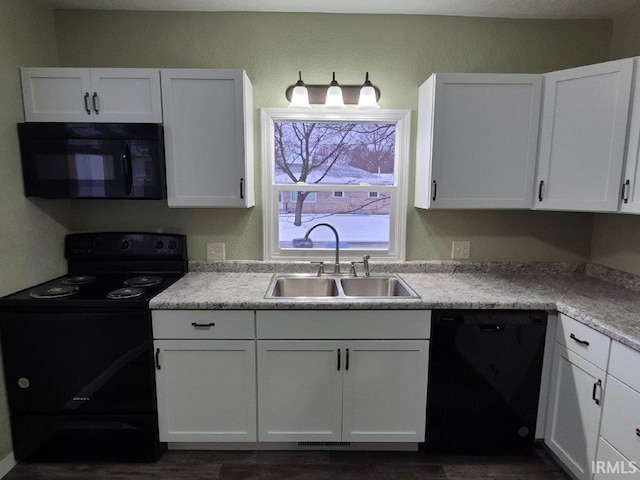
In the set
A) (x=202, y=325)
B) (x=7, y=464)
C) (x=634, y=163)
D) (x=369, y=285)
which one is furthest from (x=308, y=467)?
(x=634, y=163)

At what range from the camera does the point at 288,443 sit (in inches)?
77.6

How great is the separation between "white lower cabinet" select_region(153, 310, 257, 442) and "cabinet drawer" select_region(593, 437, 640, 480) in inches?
63.3

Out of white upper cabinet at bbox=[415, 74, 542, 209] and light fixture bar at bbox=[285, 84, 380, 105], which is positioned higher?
light fixture bar at bbox=[285, 84, 380, 105]

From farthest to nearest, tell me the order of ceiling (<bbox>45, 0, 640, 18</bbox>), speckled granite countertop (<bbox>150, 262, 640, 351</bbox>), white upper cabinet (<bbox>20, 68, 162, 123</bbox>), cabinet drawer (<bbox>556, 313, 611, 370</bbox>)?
ceiling (<bbox>45, 0, 640, 18</bbox>) < white upper cabinet (<bbox>20, 68, 162, 123</bbox>) < speckled granite countertop (<bbox>150, 262, 640, 351</bbox>) < cabinet drawer (<bbox>556, 313, 611, 370</bbox>)

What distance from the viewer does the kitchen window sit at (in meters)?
2.29

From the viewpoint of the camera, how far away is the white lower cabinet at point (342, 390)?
5.98 feet

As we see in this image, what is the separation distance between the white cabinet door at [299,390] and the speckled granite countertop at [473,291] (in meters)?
0.24

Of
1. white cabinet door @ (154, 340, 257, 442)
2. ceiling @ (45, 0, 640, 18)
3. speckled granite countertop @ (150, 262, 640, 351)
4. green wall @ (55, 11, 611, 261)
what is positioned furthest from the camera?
green wall @ (55, 11, 611, 261)

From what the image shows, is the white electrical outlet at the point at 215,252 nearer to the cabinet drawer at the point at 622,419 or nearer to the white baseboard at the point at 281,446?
the white baseboard at the point at 281,446

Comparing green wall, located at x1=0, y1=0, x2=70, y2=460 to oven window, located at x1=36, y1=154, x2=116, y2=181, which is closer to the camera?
green wall, located at x1=0, y1=0, x2=70, y2=460

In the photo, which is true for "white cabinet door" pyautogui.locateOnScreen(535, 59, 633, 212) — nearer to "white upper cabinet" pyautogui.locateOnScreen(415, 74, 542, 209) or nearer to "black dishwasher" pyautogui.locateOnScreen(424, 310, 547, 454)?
"white upper cabinet" pyautogui.locateOnScreen(415, 74, 542, 209)

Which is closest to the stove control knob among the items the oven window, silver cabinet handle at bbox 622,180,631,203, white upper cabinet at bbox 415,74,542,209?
the oven window

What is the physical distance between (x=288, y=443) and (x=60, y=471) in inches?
47.0

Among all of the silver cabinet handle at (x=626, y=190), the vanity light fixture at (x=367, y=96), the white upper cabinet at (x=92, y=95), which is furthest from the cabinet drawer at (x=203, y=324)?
the silver cabinet handle at (x=626, y=190)
